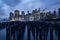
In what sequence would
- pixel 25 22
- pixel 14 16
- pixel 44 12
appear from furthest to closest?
pixel 44 12
pixel 25 22
pixel 14 16

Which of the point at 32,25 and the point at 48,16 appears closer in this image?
the point at 32,25

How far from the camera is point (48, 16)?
2875 mm

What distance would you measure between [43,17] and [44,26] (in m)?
0.20

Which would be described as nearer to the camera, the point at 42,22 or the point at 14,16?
the point at 14,16

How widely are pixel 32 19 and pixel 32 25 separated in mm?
142

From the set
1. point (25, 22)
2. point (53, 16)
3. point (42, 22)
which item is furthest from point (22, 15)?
point (53, 16)

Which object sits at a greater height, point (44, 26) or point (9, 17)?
point (9, 17)

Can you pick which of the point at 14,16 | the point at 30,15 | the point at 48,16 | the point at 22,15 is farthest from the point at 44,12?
the point at 14,16

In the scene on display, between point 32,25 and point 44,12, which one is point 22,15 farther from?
point 44,12

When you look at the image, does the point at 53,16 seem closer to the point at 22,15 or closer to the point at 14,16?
the point at 22,15

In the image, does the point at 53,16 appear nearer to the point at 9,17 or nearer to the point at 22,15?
the point at 22,15

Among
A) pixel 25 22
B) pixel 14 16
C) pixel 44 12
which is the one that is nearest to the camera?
pixel 14 16

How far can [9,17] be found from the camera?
258 centimetres

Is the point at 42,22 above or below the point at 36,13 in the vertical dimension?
below
